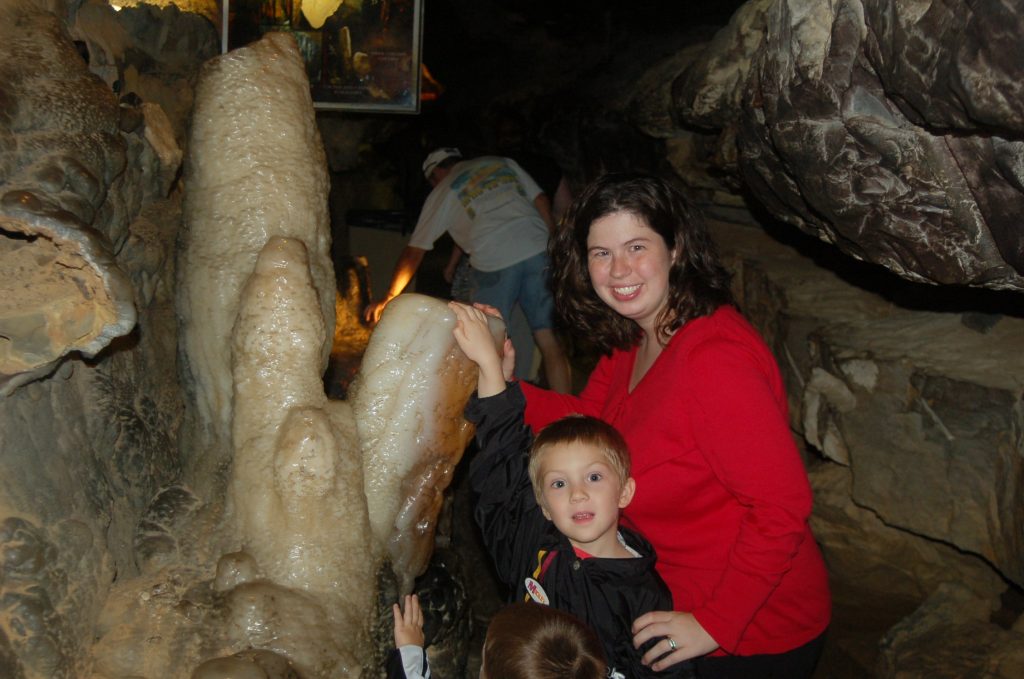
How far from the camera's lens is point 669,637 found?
6.31ft

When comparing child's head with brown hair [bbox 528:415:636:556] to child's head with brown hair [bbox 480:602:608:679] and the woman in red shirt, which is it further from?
child's head with brown hair [bbox 480:602:608:679]

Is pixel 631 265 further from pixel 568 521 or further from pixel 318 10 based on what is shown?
pixel 318 10

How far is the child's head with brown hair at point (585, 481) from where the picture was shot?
77.5 inches

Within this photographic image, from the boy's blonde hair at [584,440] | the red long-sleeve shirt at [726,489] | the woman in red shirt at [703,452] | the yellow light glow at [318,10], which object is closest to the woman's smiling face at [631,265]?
the woman in red shirt at [703,452]

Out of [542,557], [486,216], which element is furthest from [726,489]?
[486,216]

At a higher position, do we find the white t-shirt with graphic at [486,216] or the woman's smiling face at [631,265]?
the woman's smiling face at [631,265]

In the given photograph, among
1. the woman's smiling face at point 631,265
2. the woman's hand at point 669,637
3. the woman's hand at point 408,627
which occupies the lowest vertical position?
the woman's hand at point 408,627

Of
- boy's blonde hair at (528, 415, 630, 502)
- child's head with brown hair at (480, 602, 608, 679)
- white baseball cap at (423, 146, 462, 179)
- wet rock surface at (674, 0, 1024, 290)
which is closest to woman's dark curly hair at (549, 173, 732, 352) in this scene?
boy's blonde hair at (528, 415, 630, 502)

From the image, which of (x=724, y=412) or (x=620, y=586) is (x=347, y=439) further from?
(x=724, y=412)

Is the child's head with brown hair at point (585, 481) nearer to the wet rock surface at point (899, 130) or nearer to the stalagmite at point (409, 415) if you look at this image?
the stalagmite at point (409, 415)

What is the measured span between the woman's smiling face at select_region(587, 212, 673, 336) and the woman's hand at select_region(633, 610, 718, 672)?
66 centimetres

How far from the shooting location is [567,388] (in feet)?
17.4

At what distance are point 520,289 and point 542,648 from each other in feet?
11.3

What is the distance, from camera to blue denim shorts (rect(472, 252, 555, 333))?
4.91 metres
